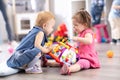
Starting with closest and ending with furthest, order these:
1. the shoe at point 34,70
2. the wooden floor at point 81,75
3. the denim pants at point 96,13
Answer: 1. the wooden floor at point 81,75
2. the shoe at point 34,70
3. the denim pants at point 96,13

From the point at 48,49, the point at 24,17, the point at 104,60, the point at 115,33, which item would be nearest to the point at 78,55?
the point at 48,49

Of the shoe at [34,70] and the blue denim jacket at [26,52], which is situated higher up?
the blue denim jacket at [26,52]

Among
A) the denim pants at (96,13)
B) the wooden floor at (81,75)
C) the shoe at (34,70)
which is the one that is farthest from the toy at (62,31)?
the shoe at (34,70)

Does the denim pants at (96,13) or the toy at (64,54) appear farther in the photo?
the denim pants at (96,13)

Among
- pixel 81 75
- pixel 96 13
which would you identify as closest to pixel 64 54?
pixel 81 75

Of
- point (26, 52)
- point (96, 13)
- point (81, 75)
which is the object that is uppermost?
point (96, 13)

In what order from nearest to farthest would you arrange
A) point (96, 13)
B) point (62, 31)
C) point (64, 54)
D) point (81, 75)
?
point (81, 75) → point (64, 54) → point (96, 13) → point (62, 31)

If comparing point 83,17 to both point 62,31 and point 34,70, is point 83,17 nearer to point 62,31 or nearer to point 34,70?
point 34,70

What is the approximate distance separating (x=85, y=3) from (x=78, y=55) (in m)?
1.80

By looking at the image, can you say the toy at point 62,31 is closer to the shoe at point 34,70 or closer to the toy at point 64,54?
the toy at point 64,54

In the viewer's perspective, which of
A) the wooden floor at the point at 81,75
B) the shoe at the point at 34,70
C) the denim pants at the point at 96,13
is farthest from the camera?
the denim pants at the point at 96,13

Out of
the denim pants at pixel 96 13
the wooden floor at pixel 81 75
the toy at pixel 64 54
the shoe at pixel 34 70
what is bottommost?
the wooden floor at pixel 81 75

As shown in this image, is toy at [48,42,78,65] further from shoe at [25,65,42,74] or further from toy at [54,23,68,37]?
toy at [54,23,68,37]

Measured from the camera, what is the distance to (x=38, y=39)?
1465mm
